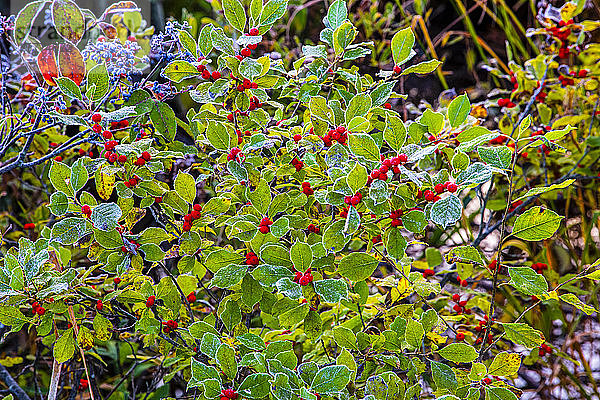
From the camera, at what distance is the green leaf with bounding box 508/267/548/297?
0.68m

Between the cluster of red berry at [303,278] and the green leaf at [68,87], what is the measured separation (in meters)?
0.40

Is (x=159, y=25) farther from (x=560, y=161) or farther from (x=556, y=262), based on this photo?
(x=556, y=262)

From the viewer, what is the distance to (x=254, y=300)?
74cm

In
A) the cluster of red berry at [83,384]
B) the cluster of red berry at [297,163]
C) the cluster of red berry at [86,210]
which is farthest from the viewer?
the cluster of red berry at [83,384]

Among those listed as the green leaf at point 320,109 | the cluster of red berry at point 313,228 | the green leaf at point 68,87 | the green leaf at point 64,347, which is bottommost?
the green leaf at point 64,347

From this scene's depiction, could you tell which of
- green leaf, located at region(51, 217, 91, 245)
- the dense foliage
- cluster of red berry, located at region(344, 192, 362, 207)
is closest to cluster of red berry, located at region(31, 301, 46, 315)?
the dense foliage

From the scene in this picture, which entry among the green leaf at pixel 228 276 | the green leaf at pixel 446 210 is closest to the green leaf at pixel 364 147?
the green leaf at pixel 446 210

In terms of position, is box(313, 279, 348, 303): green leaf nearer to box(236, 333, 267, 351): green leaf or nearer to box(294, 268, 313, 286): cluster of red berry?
box(294, 268, 313, 286): cluster of red berry

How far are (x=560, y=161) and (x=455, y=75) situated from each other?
→ 1.28 m

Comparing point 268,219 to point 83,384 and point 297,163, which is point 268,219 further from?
point 83,384

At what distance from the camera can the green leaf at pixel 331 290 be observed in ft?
2.20

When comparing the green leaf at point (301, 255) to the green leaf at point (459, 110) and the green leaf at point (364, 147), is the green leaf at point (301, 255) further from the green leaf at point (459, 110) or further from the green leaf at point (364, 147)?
the green leaf at point (459, 110)

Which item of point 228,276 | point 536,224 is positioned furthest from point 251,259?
point 536,224

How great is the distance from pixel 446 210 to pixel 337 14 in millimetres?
363
